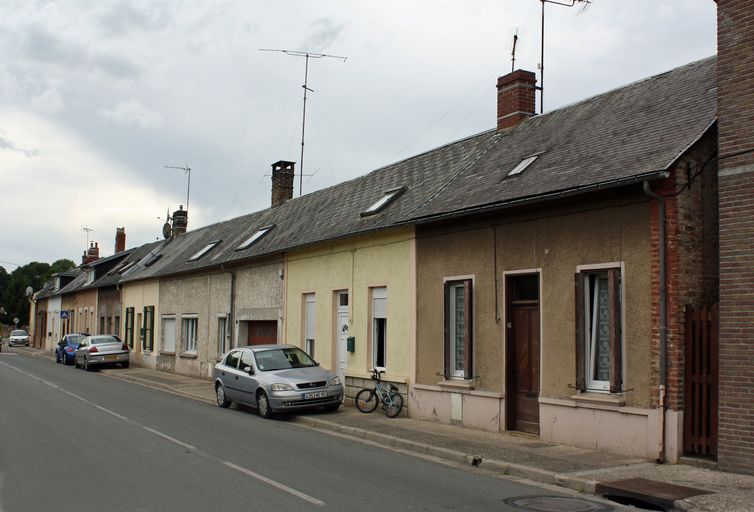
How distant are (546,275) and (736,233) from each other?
3183mm

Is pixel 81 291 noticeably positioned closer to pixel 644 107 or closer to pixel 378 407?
pixel 378 407

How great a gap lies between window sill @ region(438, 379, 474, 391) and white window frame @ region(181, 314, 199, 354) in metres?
15.5

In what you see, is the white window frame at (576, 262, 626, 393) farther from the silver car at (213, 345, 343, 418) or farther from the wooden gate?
the silver car at (213, 345, 343, 418)

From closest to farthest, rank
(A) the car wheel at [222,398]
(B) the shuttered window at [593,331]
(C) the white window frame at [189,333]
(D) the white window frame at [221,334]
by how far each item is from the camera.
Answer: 1. (B) the shuttered window at [593,331]
2. (A) the car wheel at [222,398]
3. (D) the white window frame at [221,334]
4. (C) the white window frame at [189,333]

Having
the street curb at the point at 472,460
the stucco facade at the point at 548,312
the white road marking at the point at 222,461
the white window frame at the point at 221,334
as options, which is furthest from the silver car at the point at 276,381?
the white window frame at the point at 221,334

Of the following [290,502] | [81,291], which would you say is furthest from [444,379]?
[81,291]

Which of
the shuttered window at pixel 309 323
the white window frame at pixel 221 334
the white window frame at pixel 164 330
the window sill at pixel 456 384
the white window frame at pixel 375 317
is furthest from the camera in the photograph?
the white window frame at pixel 164 330

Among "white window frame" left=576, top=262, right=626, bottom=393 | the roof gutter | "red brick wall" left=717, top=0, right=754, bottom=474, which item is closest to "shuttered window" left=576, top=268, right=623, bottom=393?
"white window frame" left=576, top=262, right=626, bottom=393

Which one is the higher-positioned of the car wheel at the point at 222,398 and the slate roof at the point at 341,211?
the slate roof at the point at 341,211

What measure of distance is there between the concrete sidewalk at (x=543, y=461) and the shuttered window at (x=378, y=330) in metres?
1.91

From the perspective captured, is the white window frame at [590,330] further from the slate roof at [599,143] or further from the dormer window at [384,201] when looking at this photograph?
the dormer window at [384,201]

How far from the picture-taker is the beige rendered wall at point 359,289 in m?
15.7

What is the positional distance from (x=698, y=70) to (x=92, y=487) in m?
11.5

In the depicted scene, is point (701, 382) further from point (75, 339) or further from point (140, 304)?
point (75, 339)
